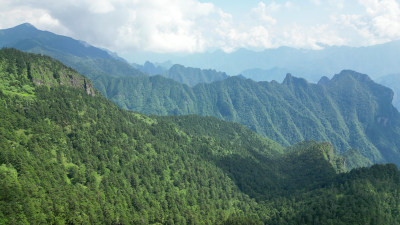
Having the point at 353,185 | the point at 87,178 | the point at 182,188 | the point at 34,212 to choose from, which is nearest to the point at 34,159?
the point at 87,178

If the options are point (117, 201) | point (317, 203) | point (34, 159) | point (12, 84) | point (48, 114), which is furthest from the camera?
point (12, 84)

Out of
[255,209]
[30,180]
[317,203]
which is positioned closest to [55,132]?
[30,180]

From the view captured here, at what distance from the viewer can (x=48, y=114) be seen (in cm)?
17250

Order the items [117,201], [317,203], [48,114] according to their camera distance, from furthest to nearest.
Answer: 1. [48,114]
2. [317,203]
3. [117,201]

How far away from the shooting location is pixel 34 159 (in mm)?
131500

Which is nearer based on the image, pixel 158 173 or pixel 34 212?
pixel 34 212

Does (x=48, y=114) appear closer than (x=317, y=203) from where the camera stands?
No

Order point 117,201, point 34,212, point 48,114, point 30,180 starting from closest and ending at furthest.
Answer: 1. point 34,212
2. point 30,180
3. point 117,201
4. point 48,114

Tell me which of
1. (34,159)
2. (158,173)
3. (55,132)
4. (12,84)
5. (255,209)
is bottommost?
(255,209)

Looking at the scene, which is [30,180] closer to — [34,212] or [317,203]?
[34,212]

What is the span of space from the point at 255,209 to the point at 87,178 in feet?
387

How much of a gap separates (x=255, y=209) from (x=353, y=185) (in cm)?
6697

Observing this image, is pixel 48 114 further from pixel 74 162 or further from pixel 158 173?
pixel 158 173

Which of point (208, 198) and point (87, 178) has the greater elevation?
point (87, 178)
